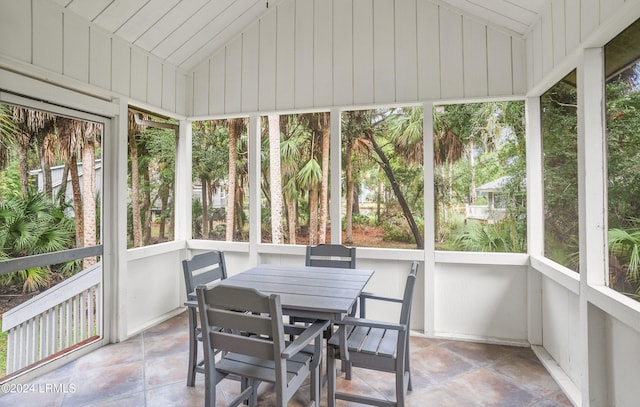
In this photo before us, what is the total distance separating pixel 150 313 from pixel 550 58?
4452 millimetres

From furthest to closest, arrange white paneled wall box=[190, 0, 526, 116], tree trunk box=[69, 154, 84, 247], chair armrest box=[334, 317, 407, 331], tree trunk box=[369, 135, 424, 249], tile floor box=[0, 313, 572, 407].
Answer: tree trunk box=[369, 135, 424, 249], white paneled wall box=[190, 0, 526, 116], tree trunk box=[69, 154, 84, 247], tile floor box=[0, 313, 572, 407], chair armrest box=[334, 317, 407, 331]

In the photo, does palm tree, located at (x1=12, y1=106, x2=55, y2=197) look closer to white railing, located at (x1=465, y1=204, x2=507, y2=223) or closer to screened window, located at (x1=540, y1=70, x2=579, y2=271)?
white railing, located at (x1=465, y1=204, x2=507, y2=223)

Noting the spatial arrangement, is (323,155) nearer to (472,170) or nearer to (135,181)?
(472,170)

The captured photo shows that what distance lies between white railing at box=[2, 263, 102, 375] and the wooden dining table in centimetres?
156

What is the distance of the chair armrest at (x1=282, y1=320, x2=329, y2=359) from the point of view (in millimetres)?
1608

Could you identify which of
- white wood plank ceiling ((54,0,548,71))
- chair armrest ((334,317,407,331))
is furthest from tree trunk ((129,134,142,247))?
chair armrest ((334,317,407,331))

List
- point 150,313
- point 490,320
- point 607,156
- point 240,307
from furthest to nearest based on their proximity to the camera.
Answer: point 150,313
point 490,320
point 607,156
point 240,307

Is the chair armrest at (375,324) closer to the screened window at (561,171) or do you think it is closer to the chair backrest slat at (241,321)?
the chair backrest slat at (241,321)

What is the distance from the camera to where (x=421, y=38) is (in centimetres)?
339

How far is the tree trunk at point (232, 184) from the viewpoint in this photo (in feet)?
13.6

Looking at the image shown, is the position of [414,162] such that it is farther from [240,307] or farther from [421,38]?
[240,307]

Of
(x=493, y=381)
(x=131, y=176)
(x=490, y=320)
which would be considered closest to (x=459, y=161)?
(x=490, y=320)

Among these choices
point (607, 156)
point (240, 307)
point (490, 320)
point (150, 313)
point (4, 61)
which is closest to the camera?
point (240, 307)

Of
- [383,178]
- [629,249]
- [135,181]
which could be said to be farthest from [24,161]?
A: [629,249]
